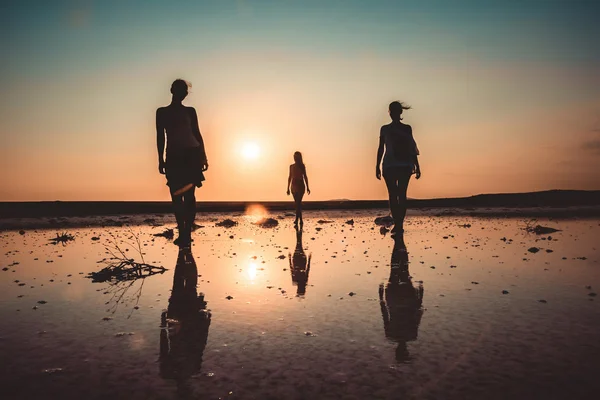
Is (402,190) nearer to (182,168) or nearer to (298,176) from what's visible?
(182,168)

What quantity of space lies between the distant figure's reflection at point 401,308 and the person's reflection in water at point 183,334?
52.9 inches

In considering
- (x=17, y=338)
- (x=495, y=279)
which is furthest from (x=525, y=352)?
(x=17, y=338)

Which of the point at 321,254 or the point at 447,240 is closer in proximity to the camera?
the point at 321,254

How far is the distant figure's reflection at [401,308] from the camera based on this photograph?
3.49 meters

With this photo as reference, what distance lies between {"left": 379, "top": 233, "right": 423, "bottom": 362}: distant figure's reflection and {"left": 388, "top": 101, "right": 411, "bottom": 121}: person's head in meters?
6.43

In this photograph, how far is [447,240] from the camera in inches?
460

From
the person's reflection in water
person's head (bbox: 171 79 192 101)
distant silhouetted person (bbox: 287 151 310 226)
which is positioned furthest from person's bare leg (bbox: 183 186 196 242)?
distant silhouetted person (bbox: 287 151 310 226)

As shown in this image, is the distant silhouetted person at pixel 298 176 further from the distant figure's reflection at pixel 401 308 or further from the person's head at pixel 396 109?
the distant figure's reflection at pixel 401 308

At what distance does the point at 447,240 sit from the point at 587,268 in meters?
4.90

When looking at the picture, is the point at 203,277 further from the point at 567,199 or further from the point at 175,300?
the point at 567,199

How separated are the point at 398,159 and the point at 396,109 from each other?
1361 mm

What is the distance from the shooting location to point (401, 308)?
4512 mm

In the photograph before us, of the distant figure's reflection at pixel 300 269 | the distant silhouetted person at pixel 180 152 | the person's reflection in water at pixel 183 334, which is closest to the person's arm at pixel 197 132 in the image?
the distant silhouetted person at pixel 180 152

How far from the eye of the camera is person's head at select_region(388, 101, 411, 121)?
12461 millimetres
